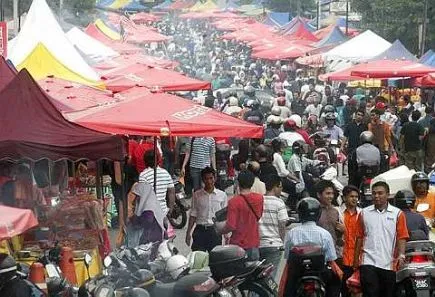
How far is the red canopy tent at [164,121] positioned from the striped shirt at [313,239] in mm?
2094

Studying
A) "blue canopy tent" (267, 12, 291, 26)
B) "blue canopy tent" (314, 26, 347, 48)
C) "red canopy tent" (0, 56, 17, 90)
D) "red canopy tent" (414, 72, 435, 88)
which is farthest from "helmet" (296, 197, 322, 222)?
"blue canopy tent" (267, 12, 291, 26)

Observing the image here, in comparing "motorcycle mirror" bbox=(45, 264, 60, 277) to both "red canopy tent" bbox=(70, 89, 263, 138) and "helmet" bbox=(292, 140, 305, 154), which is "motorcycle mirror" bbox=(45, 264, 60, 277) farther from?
"helmet" bbox=(292, 140, 305, 154)

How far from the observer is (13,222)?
7.54 m

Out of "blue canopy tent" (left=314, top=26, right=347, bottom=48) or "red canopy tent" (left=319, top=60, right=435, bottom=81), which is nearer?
"red canopy tent" (left=319, top=60, right=435, bottom=81)

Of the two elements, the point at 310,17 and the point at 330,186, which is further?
the point at 310,17

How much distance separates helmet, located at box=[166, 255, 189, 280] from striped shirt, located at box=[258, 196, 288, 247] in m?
1.75

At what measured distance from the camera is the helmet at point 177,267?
9.00 meters

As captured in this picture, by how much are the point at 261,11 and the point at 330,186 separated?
7350cm

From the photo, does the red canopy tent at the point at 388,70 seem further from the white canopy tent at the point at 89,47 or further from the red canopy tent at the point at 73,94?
the red canopy tent at the point at 73,94

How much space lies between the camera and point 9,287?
25.2 ft

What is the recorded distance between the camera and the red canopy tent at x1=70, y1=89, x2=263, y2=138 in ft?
37.4

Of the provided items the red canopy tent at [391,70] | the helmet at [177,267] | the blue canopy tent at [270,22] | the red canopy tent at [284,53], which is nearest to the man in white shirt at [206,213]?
the helmet at [177,267]

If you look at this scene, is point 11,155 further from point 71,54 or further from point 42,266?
point 71,54

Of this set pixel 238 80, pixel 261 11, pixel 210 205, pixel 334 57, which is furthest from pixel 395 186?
pixel 261 11
